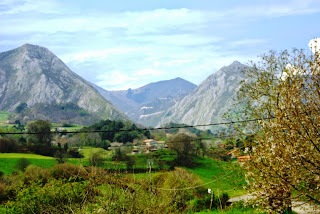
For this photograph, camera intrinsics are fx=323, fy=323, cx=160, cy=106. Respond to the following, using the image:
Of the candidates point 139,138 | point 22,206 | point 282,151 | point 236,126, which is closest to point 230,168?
point 236,126

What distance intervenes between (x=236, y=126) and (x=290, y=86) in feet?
17.5

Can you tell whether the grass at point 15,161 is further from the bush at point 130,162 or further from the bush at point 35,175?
the bush at point 35,175

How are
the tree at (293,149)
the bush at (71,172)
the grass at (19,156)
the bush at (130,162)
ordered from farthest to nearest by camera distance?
the grass at (19,156) → the bush at (130,162) → the bush at (71,172) → the tree at (293,149)

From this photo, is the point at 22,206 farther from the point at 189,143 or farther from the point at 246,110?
the point at 189,143

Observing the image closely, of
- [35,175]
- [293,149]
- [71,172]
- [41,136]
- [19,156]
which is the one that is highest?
[293,149]

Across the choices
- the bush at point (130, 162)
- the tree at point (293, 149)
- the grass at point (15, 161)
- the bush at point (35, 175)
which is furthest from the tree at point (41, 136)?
the tree at point (293, 149)

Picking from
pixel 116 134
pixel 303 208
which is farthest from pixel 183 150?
pixel 303 208

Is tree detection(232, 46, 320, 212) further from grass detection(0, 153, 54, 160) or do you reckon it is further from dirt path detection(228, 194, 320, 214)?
grass detection(0, 153, 54, 160)

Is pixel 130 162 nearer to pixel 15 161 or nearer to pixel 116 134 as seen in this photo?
pixel 15 161

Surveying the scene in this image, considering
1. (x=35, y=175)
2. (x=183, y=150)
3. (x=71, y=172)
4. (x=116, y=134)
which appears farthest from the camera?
(x=116, y=134)

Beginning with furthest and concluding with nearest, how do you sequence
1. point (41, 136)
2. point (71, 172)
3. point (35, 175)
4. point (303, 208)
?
point (41, 136)
point (35, 175)
point (71, 172)
point (303, 208)

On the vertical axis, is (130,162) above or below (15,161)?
below

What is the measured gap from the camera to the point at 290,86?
1150 cm

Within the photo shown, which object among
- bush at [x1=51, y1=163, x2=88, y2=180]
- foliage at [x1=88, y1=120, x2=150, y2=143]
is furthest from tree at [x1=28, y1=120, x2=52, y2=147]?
bush at [x1=51, y1=163, x2=88, y2=180]
